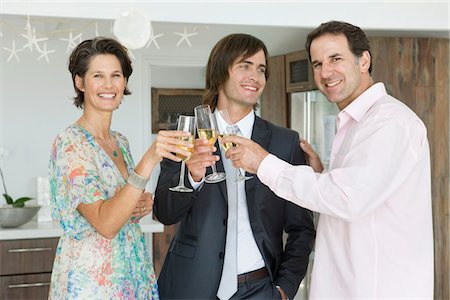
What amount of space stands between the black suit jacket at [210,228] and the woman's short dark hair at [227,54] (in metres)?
0.24

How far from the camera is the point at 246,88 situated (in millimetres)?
2328

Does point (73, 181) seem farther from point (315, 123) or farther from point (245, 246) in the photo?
point (315, 123)

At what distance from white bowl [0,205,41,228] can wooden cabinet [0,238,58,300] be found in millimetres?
177

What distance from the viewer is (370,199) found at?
1.70m

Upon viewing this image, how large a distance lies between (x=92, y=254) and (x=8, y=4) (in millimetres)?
2274

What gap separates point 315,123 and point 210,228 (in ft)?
10.7

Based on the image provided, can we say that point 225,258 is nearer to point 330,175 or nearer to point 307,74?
point 330,175

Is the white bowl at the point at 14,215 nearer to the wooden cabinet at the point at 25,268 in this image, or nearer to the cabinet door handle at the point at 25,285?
the wooden cabinet at the point at 25,268

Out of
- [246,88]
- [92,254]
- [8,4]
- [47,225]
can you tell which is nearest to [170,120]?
[47,225]

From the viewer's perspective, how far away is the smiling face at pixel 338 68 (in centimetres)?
197

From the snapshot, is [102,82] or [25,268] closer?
[102,82]

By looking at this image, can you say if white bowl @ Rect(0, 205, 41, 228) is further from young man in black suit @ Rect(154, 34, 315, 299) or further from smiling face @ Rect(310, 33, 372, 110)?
smiling face @ Rect(310, 33, 372, 110)

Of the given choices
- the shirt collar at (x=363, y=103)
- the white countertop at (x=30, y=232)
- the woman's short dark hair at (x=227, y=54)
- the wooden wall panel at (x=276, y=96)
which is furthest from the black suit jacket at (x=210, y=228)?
the wooden wall panel at (x=276, y=96)

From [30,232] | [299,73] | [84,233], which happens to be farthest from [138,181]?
[299,73]
